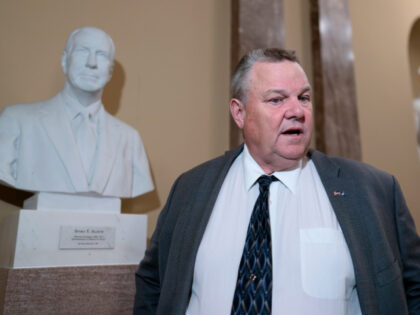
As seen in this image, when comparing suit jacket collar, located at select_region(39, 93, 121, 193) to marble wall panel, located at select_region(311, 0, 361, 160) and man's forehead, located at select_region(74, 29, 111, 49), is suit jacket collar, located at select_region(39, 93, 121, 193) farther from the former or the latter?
marble wall panel, located at select_region(311, 0, 361, 160)

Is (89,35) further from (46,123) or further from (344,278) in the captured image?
(344,278)

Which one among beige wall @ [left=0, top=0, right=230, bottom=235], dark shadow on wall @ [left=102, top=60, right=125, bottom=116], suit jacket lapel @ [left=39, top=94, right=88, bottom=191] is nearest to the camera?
suit jacket lapel @ [left=39, top=94, right=88, bottom=191]

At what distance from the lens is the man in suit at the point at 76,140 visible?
190 cm

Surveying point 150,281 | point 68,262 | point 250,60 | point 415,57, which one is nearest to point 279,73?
point 250,60

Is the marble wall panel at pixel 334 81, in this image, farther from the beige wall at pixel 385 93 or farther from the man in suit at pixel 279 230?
the man in suit at pixel 279 230

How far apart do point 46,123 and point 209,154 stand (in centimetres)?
143

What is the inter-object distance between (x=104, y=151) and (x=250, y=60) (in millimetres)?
950

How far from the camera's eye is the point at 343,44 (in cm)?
362

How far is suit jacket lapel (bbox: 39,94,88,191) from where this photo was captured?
192cm

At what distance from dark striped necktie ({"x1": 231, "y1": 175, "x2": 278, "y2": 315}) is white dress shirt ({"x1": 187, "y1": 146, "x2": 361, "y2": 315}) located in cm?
2

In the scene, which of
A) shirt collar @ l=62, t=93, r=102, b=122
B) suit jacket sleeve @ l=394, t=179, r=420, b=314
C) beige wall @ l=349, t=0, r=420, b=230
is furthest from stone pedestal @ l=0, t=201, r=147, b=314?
beige wall @ l=349, t=0, r=420, b=230

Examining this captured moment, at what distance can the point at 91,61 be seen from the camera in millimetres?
2047

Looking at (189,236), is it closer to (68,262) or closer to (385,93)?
(68,262)

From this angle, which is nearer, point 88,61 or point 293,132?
point 293,132
